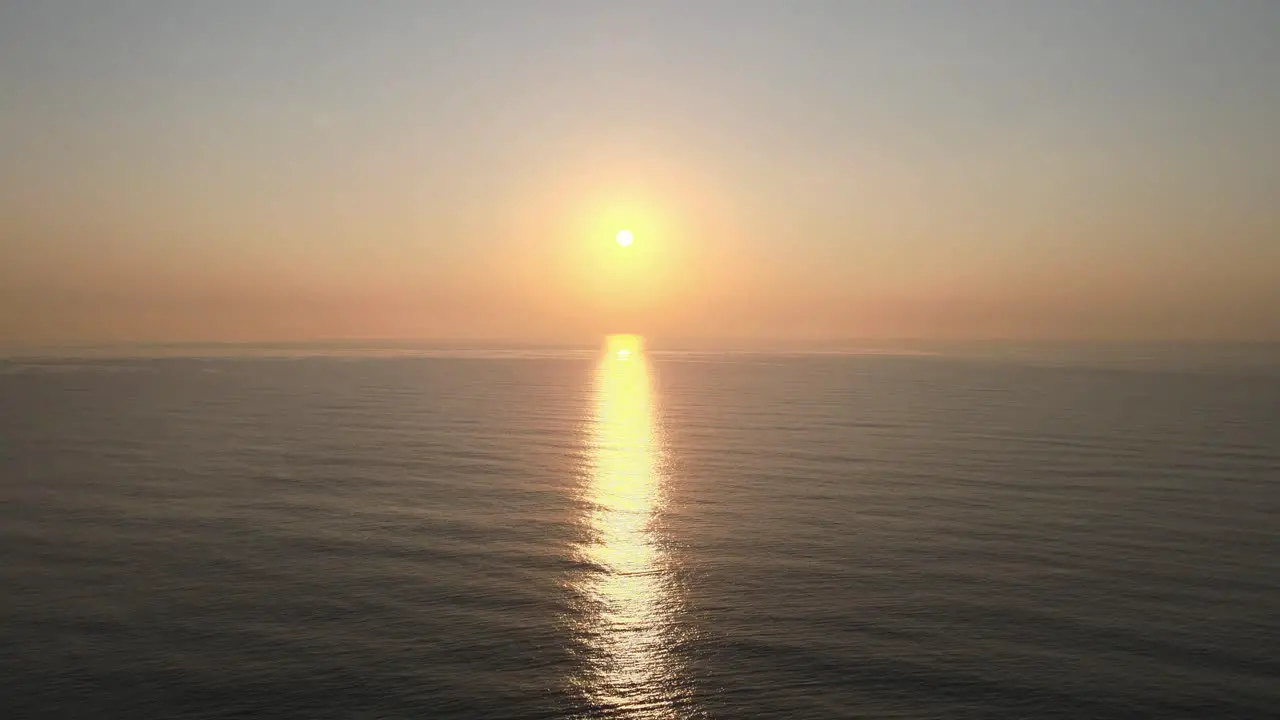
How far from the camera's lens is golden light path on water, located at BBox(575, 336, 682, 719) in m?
26.5

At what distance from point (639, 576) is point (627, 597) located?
2.95 meters

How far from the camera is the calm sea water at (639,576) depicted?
2652 centimetres

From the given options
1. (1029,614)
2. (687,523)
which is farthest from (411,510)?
(1029,614)

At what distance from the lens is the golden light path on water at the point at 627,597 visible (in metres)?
26.5

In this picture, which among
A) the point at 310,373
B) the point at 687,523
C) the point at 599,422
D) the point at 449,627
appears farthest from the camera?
the point at 310,373

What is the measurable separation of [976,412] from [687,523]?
237ft

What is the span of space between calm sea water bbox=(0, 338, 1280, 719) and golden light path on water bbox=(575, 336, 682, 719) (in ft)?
0.51

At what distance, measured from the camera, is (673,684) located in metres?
27.0

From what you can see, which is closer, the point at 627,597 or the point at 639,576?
the point at 627,597

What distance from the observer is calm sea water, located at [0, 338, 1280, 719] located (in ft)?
87.0

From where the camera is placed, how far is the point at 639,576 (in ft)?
126

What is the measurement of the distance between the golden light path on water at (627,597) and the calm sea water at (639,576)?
0.51 ft

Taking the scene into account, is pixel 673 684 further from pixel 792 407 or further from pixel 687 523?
pixel 792 407

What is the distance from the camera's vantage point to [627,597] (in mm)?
35562
